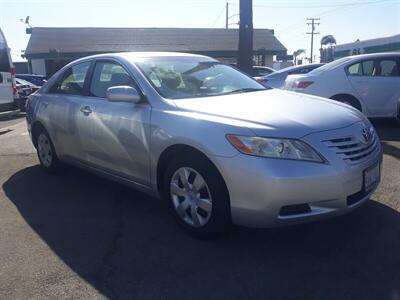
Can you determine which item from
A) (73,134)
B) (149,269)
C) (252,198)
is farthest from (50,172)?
(252,198)

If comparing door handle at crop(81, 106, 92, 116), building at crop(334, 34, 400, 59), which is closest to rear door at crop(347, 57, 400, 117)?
door handle at crop(81, 106, 92, 116)

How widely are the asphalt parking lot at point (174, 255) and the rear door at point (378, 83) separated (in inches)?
165

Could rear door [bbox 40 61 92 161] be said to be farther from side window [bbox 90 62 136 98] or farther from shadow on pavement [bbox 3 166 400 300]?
shadow on pavement [bbox 3 166 400 300]

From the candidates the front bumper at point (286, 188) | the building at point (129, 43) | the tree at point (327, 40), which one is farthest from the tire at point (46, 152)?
the tree at point (327, 40)

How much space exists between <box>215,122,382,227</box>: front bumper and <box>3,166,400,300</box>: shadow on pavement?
0.32 metres

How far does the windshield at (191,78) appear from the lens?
4.31 meters

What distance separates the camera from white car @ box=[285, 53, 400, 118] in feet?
28.8

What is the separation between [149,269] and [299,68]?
29.1 feet

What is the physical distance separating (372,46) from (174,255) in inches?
1091

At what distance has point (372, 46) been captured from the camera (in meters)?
28.1

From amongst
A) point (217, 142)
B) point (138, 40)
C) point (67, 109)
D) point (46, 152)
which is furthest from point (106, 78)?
point (138, 40)

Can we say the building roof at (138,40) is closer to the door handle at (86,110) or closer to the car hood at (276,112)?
the door handle at (86,110)

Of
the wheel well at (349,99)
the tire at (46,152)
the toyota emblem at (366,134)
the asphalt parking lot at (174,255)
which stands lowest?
the asphalt parking lot at (174,255)

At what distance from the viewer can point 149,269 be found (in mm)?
3338
